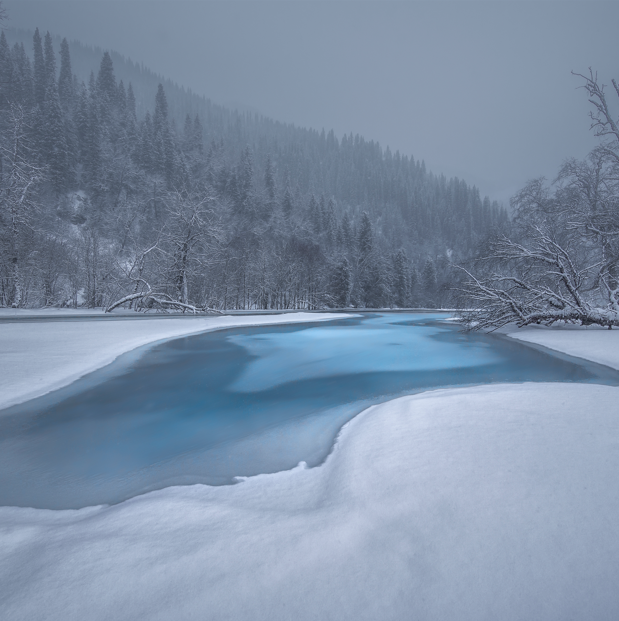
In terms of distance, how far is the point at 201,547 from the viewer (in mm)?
2105

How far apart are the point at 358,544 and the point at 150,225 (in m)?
56.6

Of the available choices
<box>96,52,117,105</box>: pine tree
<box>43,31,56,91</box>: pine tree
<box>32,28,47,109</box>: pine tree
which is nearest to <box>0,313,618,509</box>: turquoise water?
<box>32,28,47,109</box>: pine tree

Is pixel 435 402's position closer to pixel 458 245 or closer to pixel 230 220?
pixel 230 220

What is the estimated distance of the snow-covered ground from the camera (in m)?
1.69

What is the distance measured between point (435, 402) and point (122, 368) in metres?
7.27

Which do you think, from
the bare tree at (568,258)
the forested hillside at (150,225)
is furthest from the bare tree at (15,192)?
the bare tree at (568,258)

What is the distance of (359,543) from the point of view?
211 cm

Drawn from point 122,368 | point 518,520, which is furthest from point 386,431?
point 122,368

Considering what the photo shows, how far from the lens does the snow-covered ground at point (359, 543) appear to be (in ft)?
5.56

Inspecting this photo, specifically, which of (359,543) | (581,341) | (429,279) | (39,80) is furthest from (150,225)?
(359,543)

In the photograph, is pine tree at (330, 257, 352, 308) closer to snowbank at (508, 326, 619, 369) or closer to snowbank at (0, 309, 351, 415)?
snowbank at (508, 326, 619, 369)

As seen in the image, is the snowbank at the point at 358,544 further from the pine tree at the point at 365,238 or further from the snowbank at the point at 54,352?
the pine tree at the point at 365,238

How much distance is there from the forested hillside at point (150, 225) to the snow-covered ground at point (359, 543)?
20868 mm

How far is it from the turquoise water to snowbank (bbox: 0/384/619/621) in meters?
0.58
